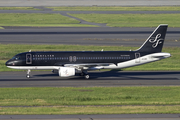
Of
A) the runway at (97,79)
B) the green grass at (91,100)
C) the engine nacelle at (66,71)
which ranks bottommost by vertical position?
the green grass at (91,100)

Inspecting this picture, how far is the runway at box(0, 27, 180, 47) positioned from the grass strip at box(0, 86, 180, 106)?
A: 35775 millimetres

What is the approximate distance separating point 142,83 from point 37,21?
271ft

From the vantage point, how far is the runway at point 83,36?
249ft

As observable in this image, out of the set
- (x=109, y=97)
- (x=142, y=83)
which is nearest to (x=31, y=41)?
(x=142, y=83)

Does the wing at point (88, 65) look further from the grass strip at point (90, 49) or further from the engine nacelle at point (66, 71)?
the grass strip at point (90, 49)

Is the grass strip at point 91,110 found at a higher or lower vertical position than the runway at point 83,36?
lower

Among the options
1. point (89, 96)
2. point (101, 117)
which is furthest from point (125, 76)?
point (101, 117)

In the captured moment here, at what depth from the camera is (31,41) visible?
77250 millimetres

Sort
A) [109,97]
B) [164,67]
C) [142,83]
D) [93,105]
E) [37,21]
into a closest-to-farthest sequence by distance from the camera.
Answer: [93,105]
[109,97]
[142,83]
[164,67]
[37,21]

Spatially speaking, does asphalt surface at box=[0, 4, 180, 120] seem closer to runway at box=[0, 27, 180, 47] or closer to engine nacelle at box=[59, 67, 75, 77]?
runway at box=[0, 27, 180, 47]

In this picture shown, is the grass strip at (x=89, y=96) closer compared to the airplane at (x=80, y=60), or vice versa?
the grass strip at (x=89, y=96)

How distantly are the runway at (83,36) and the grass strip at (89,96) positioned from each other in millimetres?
35775

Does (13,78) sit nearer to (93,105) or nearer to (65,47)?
(93,105)

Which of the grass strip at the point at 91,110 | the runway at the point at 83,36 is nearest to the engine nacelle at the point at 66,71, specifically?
the grass strip at the point at 91,110
